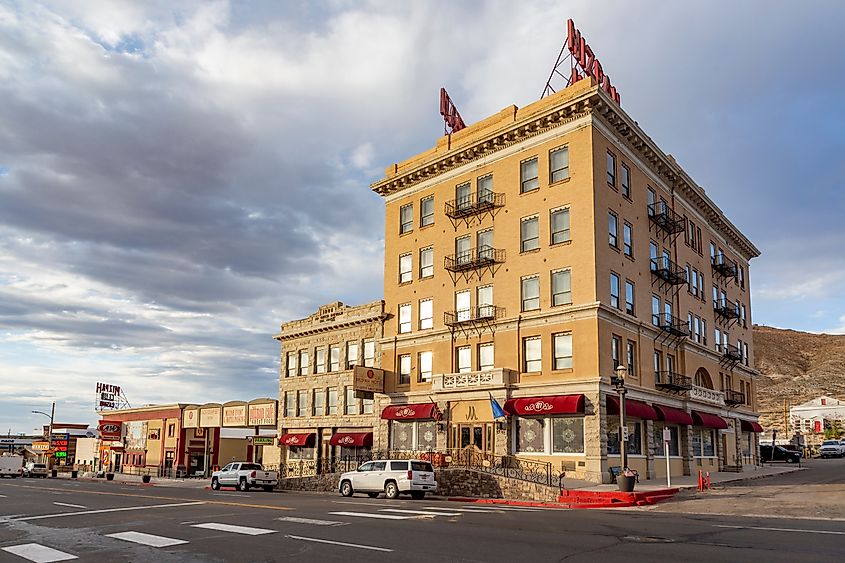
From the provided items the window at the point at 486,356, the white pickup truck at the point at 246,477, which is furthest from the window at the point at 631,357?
the white pickup truck at the point at 246,477

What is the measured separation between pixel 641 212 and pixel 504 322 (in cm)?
1159

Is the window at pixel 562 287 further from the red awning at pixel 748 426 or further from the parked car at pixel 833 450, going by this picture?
the parked car at pixel 833 450

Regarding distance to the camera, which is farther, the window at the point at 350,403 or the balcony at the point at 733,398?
the balcony at the point at 733,398

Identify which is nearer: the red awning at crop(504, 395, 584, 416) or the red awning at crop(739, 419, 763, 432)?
the red awning at crop(504, 395, 584, 416)

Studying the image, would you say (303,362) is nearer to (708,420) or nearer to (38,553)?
(708,420)

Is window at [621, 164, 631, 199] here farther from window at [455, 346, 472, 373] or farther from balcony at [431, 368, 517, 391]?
window at [455, 346, 472, 373]

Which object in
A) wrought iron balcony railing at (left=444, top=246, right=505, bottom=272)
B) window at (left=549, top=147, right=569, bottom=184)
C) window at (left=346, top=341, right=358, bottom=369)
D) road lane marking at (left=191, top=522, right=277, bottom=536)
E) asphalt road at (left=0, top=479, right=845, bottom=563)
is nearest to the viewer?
asphalt road at (left=0, top=479, right=845, bottom=563)

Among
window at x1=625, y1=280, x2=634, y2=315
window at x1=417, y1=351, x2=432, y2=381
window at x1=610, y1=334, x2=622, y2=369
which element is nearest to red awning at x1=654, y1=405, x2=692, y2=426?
window at x1=610, y1=334, x2=622, y2=369

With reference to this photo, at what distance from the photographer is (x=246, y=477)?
1807 inches

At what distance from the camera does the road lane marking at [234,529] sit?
1675 cm

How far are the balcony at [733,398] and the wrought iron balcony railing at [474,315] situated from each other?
75.4 ft

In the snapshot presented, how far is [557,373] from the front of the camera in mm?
39562

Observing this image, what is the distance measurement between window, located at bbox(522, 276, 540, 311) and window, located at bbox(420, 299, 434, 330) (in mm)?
7713

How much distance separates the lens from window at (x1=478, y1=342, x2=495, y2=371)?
143 ft
